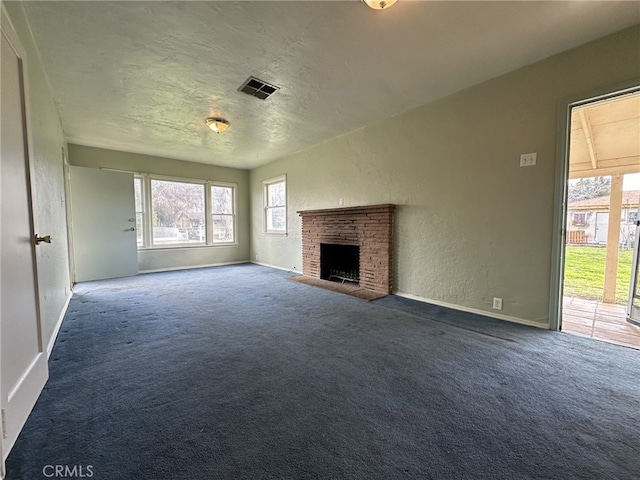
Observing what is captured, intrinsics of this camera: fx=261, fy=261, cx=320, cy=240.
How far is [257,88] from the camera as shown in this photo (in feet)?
9.59

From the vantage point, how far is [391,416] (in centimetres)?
138

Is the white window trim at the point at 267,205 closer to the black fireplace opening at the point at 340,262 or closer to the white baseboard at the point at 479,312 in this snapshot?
the black fireplace opening at the point at 340,262

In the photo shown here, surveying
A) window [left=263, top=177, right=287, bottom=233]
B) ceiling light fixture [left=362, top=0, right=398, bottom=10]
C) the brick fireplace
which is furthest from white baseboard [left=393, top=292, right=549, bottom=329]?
window [left=263, top=177, right=287, bottom=233]

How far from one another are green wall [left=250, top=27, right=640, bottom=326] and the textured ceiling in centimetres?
20

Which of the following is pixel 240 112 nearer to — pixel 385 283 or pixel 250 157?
pixel 250 157

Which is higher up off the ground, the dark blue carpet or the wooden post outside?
the wooden post outside

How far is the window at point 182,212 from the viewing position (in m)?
5.59

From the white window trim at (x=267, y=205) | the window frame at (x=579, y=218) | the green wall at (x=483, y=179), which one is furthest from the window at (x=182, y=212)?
the window frame at (x=579, y=218)

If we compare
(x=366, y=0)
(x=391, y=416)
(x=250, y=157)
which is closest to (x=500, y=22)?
(x=366, y=0)

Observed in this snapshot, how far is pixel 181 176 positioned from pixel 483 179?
594cm

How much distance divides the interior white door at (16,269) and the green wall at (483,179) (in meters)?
3.59

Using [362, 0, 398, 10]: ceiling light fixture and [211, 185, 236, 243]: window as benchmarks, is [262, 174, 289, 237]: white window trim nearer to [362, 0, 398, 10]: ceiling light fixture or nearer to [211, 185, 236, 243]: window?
[211, 185, 236, 243]: window

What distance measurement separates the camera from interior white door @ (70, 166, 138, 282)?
14.9ft

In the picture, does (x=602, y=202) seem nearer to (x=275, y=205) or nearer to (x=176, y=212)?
(x=275, y=205)
